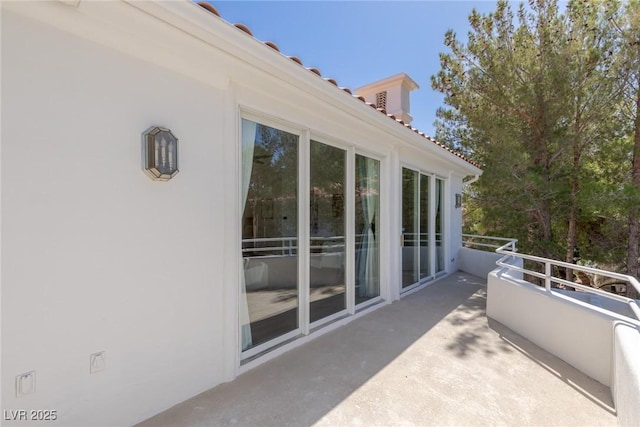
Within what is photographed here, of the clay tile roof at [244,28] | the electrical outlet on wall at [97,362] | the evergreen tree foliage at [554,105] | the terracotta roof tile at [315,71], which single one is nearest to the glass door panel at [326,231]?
the terracotta roof tile at [315,71]

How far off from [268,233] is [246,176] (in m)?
0.78

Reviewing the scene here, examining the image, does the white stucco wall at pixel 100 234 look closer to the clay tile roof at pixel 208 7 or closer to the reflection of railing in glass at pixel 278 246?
the reflection of railing in glass at pixel 278 246

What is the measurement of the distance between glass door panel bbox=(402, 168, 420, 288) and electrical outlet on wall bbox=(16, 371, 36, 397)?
242 inches

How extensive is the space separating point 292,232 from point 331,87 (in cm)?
191

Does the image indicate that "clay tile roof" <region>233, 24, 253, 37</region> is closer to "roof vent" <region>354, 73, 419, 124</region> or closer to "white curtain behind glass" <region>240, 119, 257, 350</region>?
"white curtain behind glass" <region>240, 119, 257, 350</region>

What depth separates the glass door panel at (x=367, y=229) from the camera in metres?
5.59

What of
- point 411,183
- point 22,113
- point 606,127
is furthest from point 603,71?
point 22,113

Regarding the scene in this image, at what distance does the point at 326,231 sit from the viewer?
489 cm

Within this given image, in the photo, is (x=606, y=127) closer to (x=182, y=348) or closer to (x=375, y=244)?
(x=375, y=244)

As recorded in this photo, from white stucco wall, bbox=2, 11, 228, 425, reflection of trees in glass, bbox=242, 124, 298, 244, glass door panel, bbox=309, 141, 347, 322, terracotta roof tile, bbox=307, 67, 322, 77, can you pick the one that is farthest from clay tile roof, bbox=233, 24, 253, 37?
glass door panel, bbox=309, 141, 347, 322

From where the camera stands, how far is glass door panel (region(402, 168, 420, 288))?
708cm

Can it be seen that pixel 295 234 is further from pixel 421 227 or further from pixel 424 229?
pixel 424 229

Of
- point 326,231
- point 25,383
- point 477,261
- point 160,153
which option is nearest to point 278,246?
point 326,231

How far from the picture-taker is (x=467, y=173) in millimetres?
9953
